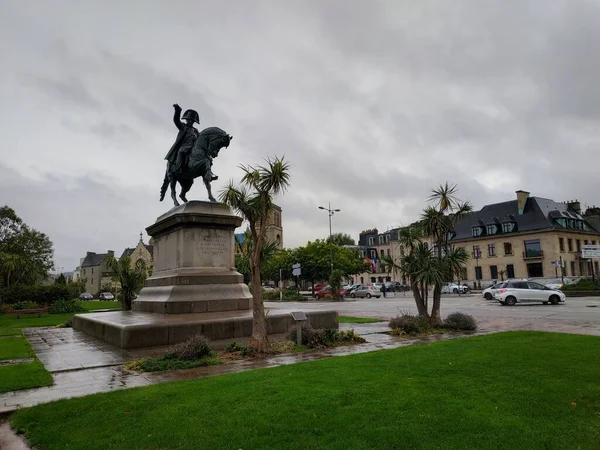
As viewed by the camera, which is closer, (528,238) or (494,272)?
(528,238)

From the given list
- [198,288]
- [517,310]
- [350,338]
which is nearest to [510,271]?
[517,310]

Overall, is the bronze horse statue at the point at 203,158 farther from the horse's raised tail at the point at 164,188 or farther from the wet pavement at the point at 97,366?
the wet pavement at the point at 97,366

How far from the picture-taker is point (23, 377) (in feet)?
24.8

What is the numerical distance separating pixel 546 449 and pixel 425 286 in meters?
10.7

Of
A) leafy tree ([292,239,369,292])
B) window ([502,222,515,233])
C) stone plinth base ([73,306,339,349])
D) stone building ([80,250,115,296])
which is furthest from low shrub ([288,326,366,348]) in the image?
stone building ([80,250,115,296])

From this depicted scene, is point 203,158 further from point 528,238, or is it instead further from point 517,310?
point 528,238

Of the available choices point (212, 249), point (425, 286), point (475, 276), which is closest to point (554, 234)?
point (475, 276)

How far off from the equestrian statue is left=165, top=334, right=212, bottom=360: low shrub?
25.0ft

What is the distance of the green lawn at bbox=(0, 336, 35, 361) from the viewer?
404 inches

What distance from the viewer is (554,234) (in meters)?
65.1

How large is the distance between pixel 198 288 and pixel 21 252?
44892 mm

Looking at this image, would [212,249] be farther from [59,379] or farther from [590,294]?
[590,294]

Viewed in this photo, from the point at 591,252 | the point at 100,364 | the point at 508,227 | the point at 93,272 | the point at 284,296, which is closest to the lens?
the point at 100,364

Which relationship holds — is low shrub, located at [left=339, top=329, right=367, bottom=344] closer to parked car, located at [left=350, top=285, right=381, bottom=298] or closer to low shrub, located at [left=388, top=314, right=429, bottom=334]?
low shrub, located at [left=388, top=314, right=429, bottom=334]
